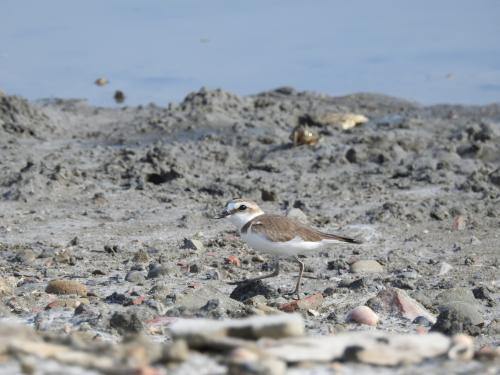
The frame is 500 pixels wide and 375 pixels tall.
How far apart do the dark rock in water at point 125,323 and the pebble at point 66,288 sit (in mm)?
1133

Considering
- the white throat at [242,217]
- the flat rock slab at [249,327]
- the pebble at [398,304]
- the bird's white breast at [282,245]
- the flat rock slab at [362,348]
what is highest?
the flat rock slab at [249,327]

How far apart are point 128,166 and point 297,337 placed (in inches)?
330

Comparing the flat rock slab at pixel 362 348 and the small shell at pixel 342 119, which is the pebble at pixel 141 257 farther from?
the small shell at pixel 342 119

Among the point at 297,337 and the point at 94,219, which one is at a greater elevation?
the point at 297,337

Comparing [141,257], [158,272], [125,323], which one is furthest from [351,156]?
[125,323]

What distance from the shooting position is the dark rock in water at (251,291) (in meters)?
7.86

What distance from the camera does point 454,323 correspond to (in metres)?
6.99

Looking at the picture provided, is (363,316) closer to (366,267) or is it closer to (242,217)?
(366,267)

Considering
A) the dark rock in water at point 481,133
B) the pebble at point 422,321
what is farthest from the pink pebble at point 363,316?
the dark rock in water at point 481,133

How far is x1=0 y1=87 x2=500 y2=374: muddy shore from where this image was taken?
24.3ft

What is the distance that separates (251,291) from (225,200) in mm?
3742

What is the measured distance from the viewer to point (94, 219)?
35.5ft

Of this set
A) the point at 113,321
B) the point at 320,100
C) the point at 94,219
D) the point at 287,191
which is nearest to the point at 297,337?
the point at 113,321

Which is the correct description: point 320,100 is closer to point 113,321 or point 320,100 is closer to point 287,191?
point 287,191
